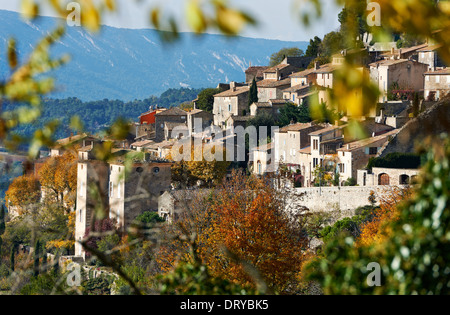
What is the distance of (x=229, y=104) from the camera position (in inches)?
2381

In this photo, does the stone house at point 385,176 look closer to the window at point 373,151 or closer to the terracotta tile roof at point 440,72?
the window at point 373,151

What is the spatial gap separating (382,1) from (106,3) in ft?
3.07

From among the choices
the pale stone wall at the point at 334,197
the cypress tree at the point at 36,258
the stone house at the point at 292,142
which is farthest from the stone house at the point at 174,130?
the cypress tree at the point at 36,258

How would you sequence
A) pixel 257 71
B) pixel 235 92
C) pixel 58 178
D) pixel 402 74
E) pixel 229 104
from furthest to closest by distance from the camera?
pixel 257 71
pixel 235 92
pixel 229 104
pixel 58 178
pixel 402 74

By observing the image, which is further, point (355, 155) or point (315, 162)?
point (315, 162)

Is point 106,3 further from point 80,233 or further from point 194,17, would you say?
point 80,233

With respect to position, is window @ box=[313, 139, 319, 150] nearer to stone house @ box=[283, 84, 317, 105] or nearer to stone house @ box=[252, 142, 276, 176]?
Answer: stone house @ box=[252, 142, 276, 176]

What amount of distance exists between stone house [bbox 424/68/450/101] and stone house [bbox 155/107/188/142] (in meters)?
23.2

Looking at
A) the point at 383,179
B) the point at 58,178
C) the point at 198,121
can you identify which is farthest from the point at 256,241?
the point at 198,121

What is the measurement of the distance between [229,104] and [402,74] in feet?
53.8

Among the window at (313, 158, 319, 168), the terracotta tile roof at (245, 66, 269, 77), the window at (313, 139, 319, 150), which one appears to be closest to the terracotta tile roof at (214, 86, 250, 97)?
the terracotta tile roof at (245, 66, 269, 77)

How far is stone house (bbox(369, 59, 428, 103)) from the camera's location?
1880 inches

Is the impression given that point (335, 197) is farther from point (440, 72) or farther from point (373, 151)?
point (440, 72)
